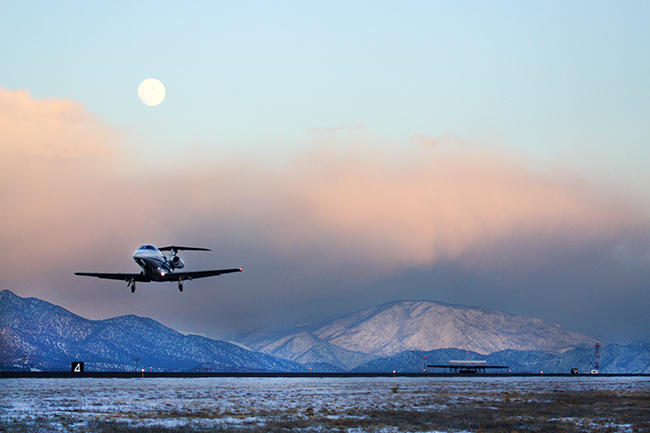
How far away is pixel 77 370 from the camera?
19638 cm

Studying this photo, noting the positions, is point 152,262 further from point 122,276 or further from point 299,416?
point 299,416

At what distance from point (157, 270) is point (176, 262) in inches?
301

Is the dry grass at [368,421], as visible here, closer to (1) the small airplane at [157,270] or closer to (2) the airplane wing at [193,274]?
(1) the small airplane at [157,270]

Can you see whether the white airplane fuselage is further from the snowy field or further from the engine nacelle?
the snowy field

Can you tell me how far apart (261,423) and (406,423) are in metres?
12.6

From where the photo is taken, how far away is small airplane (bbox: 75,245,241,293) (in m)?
83.1

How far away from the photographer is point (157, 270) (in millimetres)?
86375

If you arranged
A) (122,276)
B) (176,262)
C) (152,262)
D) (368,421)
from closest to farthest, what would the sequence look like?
(368,421) → (152,262) → (122,276) → (176,262)

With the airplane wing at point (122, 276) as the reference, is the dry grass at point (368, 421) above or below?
below

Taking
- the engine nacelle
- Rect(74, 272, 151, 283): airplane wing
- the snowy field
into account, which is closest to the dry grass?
the snowy field

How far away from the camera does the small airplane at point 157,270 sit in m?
83.1

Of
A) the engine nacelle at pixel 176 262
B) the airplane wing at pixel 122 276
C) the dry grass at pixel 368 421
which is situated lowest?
the dry grass at pixel 368 421

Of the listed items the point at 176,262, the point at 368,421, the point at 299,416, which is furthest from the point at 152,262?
the point at 368,421

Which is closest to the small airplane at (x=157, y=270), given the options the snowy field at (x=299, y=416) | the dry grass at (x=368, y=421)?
the snowy field at (x=299, y=416)
